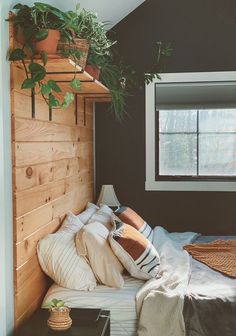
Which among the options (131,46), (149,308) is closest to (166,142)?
(131,46)

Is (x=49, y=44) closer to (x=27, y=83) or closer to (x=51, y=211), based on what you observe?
(x=27, y=83)

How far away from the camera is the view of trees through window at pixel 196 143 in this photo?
4.74m

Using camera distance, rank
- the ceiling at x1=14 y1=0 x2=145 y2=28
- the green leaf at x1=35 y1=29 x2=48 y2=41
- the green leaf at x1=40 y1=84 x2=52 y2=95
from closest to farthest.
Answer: the green leaf at x1=35 y1=29 x2=48 y2=41
the green leaf at x1=40 y1=84 x2=52 y2=95
the ceiling at x1=14 y1=0 x2=145 y2=28

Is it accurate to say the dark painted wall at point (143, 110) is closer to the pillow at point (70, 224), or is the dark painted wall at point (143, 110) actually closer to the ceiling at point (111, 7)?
the ceiling at point (111, 7)

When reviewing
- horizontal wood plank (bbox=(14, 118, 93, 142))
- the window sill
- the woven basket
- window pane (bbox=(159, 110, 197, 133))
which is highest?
the woven basket

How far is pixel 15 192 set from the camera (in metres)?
2.36

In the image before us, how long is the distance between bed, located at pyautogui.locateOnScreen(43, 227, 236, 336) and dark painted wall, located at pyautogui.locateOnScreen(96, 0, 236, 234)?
1864 mm

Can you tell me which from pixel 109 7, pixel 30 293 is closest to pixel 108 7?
pixel 109 7

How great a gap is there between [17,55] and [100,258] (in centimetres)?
126

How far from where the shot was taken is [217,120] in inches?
187

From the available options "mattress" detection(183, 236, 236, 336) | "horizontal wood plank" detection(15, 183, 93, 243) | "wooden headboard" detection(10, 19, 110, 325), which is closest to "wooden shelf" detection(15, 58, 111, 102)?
"wooden headboard" detection(10, 19, 110, 325)

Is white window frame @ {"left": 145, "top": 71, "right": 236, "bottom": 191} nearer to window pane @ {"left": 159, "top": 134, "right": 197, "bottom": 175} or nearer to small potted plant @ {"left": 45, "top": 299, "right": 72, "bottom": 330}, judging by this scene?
window pane @ {"left": 159, "top": 134, "right": 197, "bottom": 175}

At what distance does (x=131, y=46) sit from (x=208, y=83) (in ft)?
2.73

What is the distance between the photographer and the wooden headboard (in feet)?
7.83
